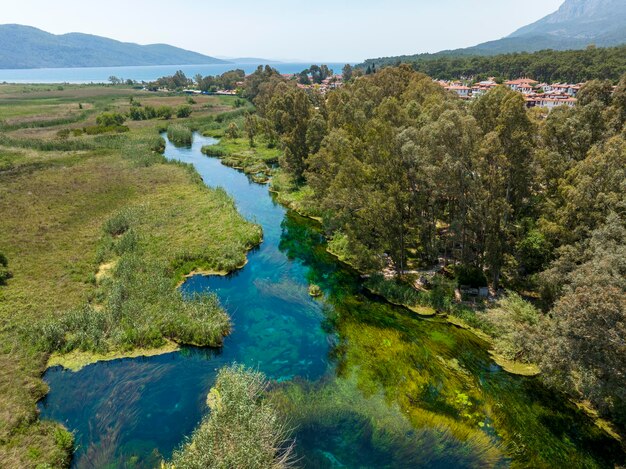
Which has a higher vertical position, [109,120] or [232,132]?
[109,120]

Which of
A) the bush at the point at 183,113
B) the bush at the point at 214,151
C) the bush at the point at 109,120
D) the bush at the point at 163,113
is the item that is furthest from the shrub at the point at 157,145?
the bush at the point at 183,113

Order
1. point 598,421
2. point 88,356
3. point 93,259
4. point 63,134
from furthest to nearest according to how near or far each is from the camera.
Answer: point 63,134, point 93,259, point 88,356, point 598,421

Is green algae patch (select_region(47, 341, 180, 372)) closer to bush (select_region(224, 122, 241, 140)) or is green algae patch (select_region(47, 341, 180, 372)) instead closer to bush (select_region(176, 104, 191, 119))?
bush (select_region(224, 122, 241, 140))

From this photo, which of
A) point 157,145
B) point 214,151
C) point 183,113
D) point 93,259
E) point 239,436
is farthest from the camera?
point 183,113

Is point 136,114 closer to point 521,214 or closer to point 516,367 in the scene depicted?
point 521,214

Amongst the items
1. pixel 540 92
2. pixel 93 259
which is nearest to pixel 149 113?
→ pixel 93 259

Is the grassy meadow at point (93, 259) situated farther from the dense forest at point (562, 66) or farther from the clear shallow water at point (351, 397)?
the dense forest at point (562, 66)

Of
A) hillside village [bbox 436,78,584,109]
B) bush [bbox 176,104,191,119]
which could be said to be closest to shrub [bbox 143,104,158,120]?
bush [bbox 176,104,191,119]
